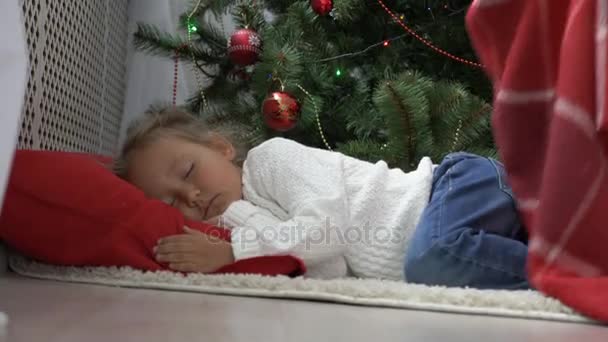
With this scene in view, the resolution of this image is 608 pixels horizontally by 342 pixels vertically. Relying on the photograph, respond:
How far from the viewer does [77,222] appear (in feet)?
2.97

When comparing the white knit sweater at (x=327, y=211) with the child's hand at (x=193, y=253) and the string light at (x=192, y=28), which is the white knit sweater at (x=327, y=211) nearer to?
the child's hand at (x=193, y=253)

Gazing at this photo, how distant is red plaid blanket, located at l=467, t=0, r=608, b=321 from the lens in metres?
0.58

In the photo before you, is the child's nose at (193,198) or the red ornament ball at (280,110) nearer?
the child's nose at (193,198)

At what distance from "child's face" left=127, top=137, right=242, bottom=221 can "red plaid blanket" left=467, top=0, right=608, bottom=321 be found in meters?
0.50

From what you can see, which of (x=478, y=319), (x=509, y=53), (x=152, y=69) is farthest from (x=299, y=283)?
(x=152, y=69)

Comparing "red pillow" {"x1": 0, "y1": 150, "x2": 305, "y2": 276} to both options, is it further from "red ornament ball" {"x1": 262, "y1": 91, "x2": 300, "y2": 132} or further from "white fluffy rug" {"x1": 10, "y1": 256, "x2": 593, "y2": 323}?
"red ornament ball" {"x1": 262, "y1": 91, "x2": 300, "y2": 132}

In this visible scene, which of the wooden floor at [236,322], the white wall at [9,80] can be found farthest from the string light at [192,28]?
the white wall at [9,80]

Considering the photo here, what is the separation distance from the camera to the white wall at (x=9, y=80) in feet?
1.60

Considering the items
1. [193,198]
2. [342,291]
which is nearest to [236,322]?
[342,291]

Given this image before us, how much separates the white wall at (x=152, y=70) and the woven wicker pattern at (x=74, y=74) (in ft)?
0.10

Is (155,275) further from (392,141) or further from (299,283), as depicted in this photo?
(392,141)

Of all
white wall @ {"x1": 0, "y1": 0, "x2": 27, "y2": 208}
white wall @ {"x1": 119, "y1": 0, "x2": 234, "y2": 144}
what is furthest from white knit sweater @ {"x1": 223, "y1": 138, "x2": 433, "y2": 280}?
white wall @ {"x1": 119, "y1": 0, "x2": 234, "y2": 144}

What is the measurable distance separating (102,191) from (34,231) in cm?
11

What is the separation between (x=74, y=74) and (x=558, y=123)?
3.17ft
